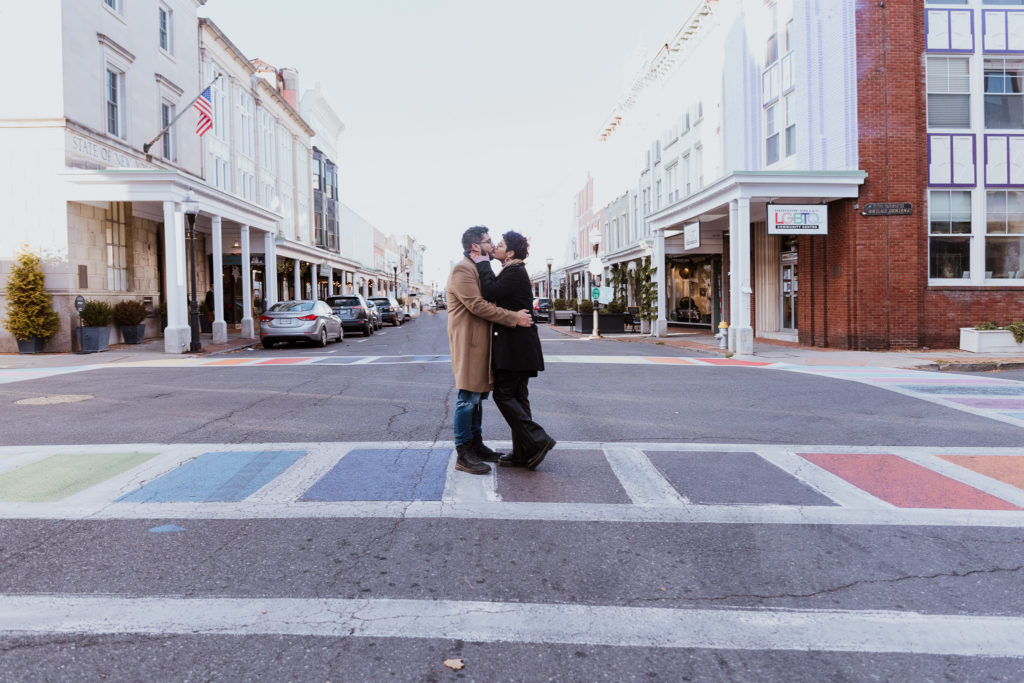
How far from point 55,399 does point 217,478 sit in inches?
240

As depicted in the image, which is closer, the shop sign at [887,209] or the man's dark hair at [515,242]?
the man's dark hair at [515,242]

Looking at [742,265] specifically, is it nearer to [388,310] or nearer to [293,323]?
[293,323]

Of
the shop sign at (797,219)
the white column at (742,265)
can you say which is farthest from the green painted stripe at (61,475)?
the shop sign at (797,219)

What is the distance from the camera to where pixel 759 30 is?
21422mm

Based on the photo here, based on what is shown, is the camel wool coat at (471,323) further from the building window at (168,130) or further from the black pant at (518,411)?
the building window at (168,130)

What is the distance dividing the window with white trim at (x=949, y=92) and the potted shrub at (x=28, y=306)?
894 inches

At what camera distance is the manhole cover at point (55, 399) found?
32.0 ft

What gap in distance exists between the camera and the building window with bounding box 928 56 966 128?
59.6 ft

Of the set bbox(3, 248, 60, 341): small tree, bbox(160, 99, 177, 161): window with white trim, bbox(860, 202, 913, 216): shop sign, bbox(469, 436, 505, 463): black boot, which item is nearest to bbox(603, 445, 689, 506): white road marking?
bbox(469, 436, 505, 463): black boot

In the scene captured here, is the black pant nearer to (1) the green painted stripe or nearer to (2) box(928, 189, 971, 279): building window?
(1) the green painted stripe

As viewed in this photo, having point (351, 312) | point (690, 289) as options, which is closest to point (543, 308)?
point (690, 289)

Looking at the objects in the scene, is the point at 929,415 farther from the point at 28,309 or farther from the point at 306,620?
the point at 28,309

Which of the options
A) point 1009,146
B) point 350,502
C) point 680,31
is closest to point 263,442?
point 350,502

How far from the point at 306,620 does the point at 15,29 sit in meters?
20.8
